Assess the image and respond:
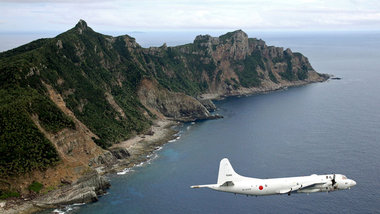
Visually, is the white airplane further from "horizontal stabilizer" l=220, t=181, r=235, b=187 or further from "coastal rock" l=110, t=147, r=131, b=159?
"coastal rock" l=110, t=147, r=131, b=159

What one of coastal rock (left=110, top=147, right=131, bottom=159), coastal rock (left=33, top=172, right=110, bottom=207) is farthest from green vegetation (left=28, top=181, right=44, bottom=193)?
coastal rock (left=110, top=147, right=131, bottom=159)

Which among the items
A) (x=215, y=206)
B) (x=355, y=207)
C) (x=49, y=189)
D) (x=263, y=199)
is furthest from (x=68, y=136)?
(x=355, y=207)

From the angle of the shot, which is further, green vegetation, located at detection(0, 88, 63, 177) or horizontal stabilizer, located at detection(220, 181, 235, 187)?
green vegetation, located at detection(0, 88, 63, 177)

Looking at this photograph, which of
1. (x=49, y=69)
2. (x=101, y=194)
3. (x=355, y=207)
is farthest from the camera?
(x=49, y=69)

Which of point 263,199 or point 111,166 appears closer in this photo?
point 263,199

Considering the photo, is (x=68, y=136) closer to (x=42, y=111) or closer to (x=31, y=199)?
(x=42, y=111)

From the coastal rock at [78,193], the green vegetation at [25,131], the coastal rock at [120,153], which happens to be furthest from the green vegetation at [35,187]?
the coastal rock at [120,153]

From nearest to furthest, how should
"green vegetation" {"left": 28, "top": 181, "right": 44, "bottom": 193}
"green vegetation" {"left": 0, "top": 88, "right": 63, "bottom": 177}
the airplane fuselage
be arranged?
the airplane fuselage < "green vegetation" {"left": 28, "top": 181, "right": 44, "bottom": 193} < "green vegetation" {"left": 0, "top": 88, "right": 63, "bottom": 177}

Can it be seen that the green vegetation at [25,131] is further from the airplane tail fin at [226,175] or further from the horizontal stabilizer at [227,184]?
the horizontal stabilizer at [227,184]
